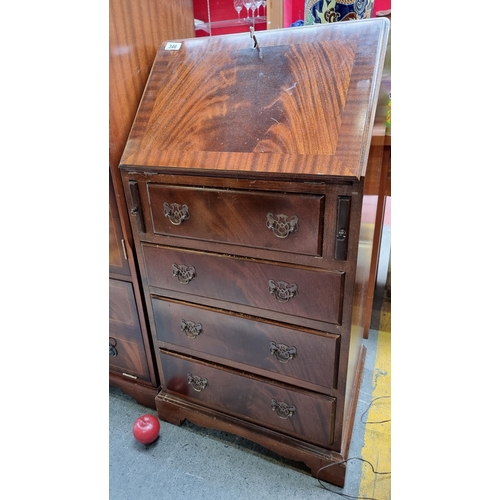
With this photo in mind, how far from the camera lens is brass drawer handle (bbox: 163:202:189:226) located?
91cm

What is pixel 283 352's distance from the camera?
3.19 ft

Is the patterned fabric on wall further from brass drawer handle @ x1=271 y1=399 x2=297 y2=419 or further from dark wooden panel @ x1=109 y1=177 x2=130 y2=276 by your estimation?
brass drawer handle @ x1=271 y1=399 x2=297 y2=419

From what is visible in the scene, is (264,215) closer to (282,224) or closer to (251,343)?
(282,224)

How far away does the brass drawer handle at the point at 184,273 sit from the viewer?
997 mm

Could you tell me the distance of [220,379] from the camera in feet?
3.68

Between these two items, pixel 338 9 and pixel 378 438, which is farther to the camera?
pixel 378 438

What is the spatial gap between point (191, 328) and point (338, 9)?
1.03 m

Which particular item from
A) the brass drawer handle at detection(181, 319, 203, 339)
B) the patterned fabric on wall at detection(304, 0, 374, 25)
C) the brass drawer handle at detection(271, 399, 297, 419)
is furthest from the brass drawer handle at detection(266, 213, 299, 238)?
the patterned fabric on wall at detection(304, 0, 374, 25)

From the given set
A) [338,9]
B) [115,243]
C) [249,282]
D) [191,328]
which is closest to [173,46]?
[338,9]

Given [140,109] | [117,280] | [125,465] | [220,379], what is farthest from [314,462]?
[140,109]

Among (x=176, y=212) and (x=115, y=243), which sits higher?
(x=176, y=212)

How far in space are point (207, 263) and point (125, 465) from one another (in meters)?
0.74

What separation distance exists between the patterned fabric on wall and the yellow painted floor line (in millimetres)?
1272
